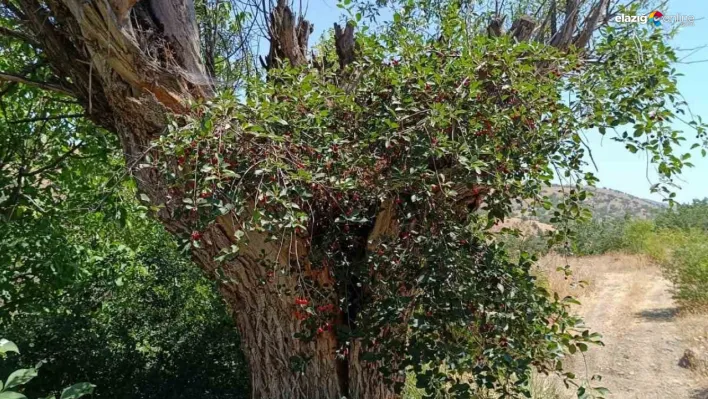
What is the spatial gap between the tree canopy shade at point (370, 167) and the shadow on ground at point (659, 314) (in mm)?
8930

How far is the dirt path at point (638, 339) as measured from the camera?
24.1 feet

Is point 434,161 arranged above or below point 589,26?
below

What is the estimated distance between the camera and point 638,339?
946 cm

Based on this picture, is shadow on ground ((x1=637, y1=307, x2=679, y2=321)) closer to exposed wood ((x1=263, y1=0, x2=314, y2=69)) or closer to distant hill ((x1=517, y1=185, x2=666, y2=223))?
exposed wood ((x1=263, y1=0, x2=314, y2=69))

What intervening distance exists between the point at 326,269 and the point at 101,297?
10.2 ft

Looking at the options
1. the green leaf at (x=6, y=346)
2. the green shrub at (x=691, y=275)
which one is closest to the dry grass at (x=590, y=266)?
the green shrub at (x=691, y=275)

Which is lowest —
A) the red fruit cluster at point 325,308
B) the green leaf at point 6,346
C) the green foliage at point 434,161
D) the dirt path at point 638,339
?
the dirt path at point 638,339

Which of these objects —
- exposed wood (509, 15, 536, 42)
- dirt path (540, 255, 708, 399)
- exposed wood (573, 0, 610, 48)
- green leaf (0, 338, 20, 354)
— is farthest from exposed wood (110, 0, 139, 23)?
dirt path (540, 255, 708, 399)

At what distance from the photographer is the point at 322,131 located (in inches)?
102

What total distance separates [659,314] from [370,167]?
10363 mm

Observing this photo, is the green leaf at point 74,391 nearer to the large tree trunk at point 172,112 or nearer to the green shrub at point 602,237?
the large tree trunk at point 172,112

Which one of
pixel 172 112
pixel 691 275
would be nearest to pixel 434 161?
pixel 172 112

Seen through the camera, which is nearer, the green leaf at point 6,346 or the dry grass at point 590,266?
the green leaf at point 6,346

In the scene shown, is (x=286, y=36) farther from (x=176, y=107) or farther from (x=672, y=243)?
(x=672, y=243)
